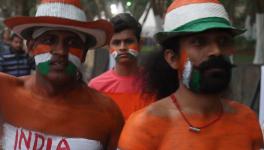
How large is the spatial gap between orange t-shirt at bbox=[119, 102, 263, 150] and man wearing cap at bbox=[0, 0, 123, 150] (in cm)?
54

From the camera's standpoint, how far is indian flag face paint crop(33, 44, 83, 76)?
3424mm

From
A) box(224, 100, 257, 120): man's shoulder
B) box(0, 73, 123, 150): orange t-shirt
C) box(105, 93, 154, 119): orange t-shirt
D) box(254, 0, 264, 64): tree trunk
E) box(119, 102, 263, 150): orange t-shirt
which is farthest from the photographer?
box(254, 0, 264, 64): tree trunk

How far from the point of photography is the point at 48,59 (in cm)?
342

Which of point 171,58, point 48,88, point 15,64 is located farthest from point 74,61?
point 15,64

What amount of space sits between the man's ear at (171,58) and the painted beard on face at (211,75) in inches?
6.5

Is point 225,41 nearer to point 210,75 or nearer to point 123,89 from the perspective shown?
point 210,75

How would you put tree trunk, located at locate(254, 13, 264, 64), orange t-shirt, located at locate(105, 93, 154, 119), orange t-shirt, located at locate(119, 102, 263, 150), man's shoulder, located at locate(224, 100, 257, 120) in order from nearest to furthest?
→ orange t-shirt, located at locate(119, 102, 263, 150) → man's shoulder, located at locate(224, 100, 257, 120) → orange t-shirt, located at locate(105, 93, 154, 119) → tree trunk, located at locate(254, 13, 264, 64)

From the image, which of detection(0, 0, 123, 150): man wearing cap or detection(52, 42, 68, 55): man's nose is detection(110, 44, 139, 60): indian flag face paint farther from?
detection(52, 42, 68, 55): man's nose

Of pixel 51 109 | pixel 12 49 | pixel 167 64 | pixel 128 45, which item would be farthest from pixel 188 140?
pixel 12 49

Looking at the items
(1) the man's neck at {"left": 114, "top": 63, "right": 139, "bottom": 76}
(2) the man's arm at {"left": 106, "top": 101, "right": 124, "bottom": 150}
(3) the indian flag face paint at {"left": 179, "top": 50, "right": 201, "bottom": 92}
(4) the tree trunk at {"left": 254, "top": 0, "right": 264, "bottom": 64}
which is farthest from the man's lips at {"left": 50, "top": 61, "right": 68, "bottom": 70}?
(4) the tree trunk at {"left": 254, "top": 0, "right": 264, "bottom": 64}

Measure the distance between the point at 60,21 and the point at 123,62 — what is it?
77.4 inches

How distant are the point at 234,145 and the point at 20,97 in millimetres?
1257

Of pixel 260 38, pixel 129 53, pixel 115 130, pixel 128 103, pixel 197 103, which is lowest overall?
pixel 260 38

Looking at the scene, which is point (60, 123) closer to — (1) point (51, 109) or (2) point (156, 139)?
(1) point (51, 109)
